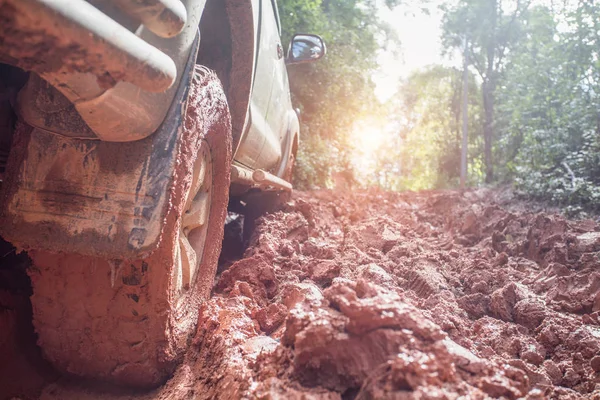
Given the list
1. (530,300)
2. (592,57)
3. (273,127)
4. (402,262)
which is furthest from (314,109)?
(530,300)

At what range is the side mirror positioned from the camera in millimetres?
4371

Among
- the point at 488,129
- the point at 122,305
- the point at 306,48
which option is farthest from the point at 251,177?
the point at 488,129

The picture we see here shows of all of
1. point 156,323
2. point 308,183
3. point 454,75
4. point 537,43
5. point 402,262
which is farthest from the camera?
point 454,75

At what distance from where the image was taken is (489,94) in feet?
49.8

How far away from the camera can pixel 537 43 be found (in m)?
11.4

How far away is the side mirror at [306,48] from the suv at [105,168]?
98.9 inches

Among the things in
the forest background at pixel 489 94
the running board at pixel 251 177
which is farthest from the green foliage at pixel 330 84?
the running board at pixel 251 177

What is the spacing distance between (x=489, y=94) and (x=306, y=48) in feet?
41.5

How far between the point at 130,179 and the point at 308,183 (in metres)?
8.58

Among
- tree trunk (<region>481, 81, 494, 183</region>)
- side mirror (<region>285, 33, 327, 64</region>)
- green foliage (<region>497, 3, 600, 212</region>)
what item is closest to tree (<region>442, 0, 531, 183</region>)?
tree trunk (<region>481, 81, 494, 183</region>)

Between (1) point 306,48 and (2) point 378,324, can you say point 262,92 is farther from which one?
(2) point 378,324

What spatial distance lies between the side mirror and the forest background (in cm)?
420

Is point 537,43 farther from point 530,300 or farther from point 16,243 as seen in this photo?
point 16,243

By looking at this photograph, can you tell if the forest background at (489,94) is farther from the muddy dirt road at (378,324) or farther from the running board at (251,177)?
the running board at (251,177)
